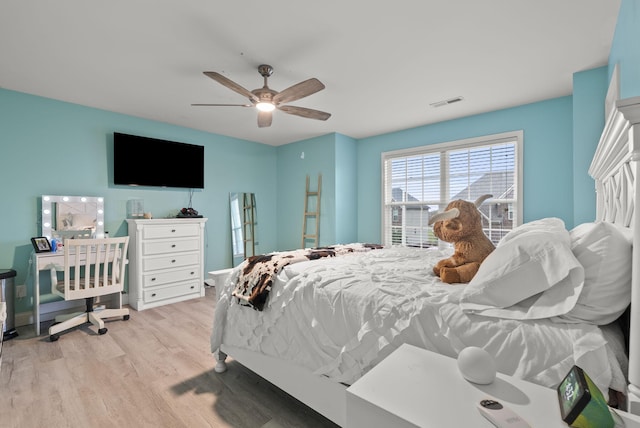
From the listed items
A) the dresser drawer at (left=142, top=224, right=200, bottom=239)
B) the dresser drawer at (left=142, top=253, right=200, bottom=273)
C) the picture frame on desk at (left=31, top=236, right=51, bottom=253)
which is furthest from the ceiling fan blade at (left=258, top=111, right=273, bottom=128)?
the picture frame on desk at (left=31, top=236, right=51, bottom=253)

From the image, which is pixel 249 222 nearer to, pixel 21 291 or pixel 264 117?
pixel 264 117

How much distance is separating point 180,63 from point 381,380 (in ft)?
9.00

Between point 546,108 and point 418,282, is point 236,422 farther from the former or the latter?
point 546,108

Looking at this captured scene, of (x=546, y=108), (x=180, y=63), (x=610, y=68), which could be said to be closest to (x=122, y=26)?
(x=180, y=63)

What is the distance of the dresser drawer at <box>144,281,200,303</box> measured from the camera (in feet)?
12.4

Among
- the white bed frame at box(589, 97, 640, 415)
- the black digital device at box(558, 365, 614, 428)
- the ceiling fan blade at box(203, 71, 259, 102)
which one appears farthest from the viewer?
the ceiling fan blade at box(203, 71, 259, 102)

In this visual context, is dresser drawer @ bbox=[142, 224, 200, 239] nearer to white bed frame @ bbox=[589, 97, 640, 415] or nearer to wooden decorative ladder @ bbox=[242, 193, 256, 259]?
wooden decorative ladder @ bbox=[242, 193, 256, 259]

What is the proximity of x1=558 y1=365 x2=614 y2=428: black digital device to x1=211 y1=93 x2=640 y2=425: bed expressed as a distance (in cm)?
22

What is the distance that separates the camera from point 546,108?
3.40 metres

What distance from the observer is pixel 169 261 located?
3947mm

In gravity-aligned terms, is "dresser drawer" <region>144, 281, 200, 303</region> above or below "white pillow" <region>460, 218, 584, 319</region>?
below

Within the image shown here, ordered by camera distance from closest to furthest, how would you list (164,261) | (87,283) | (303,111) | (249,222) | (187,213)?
(303,111)
(87,283)
(164,261)
(187,213)
(249,222)

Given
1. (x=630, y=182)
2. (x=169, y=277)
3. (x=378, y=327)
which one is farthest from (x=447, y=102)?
(x=169, y=277)

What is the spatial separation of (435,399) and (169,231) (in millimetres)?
3837
